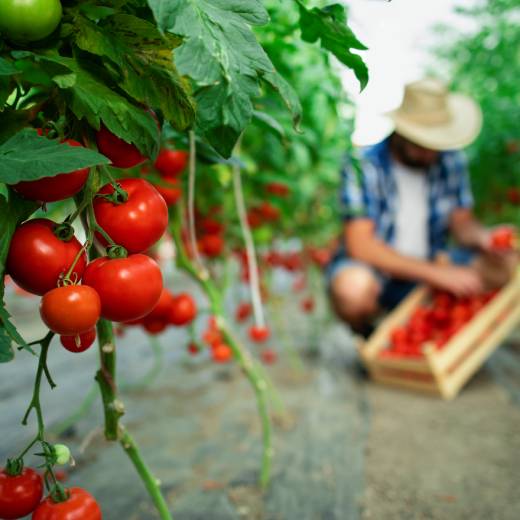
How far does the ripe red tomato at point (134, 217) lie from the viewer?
51 cm

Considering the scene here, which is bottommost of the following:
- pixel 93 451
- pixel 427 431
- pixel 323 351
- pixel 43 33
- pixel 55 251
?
pixel 323 351

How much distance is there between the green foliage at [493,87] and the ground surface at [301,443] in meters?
1.17

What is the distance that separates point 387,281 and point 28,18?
2.43 metres

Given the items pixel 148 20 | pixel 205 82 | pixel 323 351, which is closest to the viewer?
pixel 205 82

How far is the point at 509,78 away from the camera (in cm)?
235

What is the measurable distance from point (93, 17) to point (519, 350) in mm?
2616

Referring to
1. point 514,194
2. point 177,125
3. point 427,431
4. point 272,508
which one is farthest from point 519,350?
point 177,125

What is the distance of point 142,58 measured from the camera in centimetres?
53

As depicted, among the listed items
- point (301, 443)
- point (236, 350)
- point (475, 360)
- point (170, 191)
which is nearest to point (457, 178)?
point (475, 360)

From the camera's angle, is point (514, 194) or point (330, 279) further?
point (514, 194)

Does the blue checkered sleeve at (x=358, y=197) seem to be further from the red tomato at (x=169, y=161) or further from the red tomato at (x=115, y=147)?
the red tomato at (x=115, y=147)

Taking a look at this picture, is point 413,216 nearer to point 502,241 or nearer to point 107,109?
point 502,241

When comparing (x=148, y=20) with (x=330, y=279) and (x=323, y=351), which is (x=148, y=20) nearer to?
(x=330, y=279)

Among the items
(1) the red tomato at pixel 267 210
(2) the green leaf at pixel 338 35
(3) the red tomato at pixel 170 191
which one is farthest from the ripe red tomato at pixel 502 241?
(2) the green leaf at pixel 338 35
